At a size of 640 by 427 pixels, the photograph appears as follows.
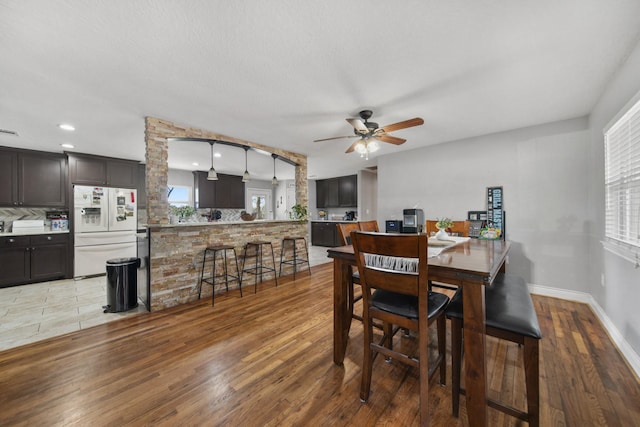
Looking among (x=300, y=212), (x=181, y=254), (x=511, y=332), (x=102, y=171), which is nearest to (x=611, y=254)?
(x=511, y=332)

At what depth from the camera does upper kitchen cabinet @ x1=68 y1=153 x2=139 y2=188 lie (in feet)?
14.4

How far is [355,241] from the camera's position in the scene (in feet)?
4.62

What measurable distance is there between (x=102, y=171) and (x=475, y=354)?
6201mm

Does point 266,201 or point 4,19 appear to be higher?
point 4,19

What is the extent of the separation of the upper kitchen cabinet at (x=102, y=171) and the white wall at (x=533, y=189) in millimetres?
5876

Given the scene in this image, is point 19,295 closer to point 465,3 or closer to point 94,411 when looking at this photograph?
point 94,411

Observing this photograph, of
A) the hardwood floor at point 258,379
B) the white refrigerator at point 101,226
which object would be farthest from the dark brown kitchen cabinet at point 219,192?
the hardwood floor at point 258,379

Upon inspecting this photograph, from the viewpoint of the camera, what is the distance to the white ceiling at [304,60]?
1441mm

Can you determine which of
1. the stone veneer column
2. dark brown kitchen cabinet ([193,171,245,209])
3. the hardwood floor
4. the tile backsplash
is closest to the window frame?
the hardwood floor

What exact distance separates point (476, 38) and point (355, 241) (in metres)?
1.64

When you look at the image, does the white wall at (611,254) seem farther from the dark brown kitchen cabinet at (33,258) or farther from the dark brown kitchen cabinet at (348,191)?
the dark brown kitchen cabinet at (33,258)

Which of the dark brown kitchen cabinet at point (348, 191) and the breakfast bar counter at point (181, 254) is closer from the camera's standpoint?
the breakfast bar counter at point (181, 254)

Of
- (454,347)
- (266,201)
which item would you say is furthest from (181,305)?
(266,201)

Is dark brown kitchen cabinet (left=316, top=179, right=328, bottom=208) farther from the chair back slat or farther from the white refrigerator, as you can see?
the chair back slat
